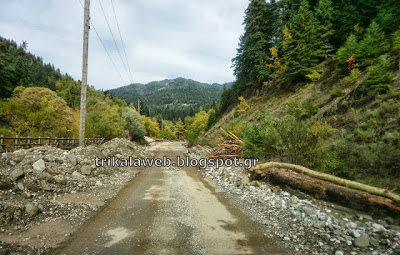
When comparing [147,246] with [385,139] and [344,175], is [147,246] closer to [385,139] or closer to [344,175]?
[344,175]

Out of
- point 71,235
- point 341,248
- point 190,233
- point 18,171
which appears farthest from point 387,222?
point 18,171

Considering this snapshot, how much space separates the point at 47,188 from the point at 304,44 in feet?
74.7

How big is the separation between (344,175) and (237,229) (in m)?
4.71

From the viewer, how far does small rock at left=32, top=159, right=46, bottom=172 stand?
21.6 feet

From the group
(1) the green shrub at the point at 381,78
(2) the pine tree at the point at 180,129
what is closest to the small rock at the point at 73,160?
(1) the green shrub at the point at 381,78

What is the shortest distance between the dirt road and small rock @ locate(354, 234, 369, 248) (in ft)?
5.05

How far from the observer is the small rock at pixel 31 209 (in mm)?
4445

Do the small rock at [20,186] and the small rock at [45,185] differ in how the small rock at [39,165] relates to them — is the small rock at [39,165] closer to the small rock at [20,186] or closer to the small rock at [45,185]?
the small rock at [45,185]

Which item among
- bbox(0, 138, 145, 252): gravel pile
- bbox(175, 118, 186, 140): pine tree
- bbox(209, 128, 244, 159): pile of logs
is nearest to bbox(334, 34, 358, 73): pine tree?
bbox(209, 128, 244, 159): pile of logs

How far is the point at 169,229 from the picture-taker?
434cm

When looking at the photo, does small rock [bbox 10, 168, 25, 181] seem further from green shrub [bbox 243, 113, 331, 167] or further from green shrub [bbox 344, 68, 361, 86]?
green shrub [bbox 344, 68, 361, 86]

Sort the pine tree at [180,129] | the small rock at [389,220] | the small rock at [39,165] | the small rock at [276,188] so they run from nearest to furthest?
1. the small rock at [389,220]
2. the small rock at [39,165]
3. the small rock at [276,188]
4. the pine tree at [180,129]

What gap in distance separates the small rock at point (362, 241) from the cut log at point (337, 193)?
1.18 meters

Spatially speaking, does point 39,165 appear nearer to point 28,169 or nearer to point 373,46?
point 28,169
